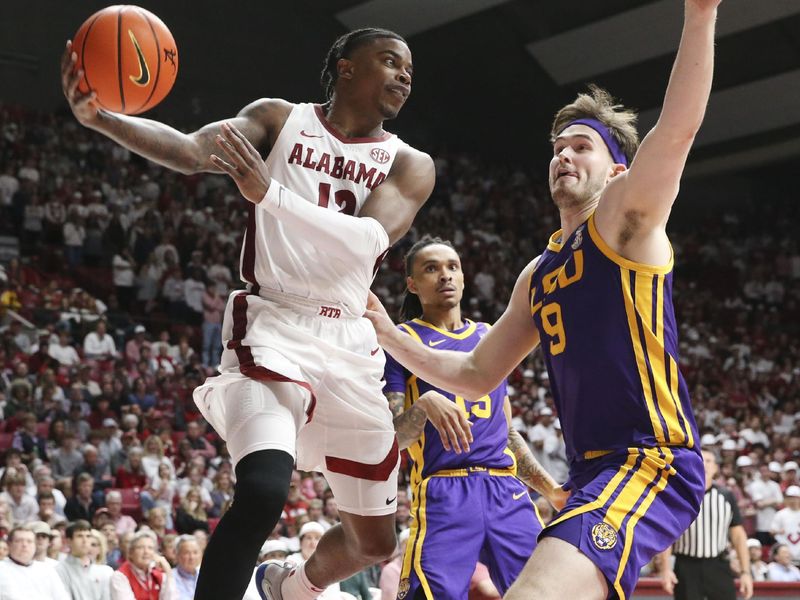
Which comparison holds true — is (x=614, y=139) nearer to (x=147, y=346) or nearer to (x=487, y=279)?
(x=147, y=346)

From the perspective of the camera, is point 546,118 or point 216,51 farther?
point 546,118

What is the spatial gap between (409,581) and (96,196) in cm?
1521

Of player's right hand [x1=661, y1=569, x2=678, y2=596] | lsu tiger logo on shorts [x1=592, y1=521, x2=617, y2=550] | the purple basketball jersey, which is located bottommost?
player's right hand [x1=661, y1=569, x2=678, y2=596]

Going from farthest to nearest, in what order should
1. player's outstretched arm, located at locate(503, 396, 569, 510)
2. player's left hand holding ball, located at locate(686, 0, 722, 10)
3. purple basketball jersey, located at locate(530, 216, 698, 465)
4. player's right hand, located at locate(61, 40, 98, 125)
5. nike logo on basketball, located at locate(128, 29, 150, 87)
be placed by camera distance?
player's outstretched arm, located at locate(503, 396, 569, 510) → nike logo on basketball, located at locate(128, 29, 150, 87) → player's right hand, located at locate(61, 40, 98, 125) → purple basketball jersey, located at locate(530, 216, 698, 465) → player's left hand holding ball, located at locate(686, 0, 722, 10)

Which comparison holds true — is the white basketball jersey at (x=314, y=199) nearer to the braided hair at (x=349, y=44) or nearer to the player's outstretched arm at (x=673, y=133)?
the braided hair at (x=349, y=44)

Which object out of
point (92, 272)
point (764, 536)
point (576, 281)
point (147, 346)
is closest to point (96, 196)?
point (92, 272)

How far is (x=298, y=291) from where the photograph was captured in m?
4.43

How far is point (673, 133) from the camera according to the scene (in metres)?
3.39

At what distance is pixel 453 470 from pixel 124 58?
8.85 feet

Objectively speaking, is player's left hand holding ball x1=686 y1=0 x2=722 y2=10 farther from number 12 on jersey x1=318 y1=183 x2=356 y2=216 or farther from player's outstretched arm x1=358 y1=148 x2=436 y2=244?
number 12 on jersey x1=318 y1=183 x2=356 y2=216

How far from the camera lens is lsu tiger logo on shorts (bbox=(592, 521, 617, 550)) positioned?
331cm

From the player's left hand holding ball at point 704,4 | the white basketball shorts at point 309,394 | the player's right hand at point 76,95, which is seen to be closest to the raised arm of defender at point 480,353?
the white basketball shorts at point 309,394

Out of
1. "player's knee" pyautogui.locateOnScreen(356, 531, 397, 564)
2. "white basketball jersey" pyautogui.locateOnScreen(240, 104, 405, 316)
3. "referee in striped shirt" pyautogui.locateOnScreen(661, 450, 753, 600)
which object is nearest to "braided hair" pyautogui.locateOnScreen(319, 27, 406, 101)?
"white basketball jersey" pyautogui.locateOnScreen(240, 104, 405, 316)

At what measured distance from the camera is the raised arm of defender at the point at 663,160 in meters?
3.35
